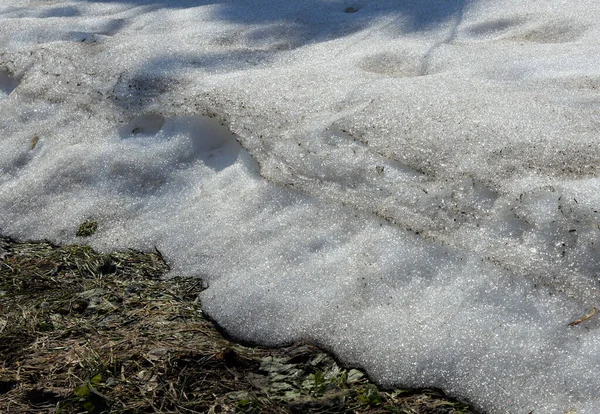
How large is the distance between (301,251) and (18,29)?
9.70 feet

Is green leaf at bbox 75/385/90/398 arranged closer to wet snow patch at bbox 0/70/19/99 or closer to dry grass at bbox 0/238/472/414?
dry grass at bbox 0/238/472/414

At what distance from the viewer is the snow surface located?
2248 mm

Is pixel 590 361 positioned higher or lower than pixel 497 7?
lower

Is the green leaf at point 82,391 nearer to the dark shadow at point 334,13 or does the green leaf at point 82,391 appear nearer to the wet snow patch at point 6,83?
the wet snow patch at point 6,83

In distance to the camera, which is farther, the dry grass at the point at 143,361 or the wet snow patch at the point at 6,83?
the wet snow patch at the point at 6,83

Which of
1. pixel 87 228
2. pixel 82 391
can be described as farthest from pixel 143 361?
pixel 87 228

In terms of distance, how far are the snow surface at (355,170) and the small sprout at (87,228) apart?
0.06m

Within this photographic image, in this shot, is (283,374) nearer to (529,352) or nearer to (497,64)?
(529,352)

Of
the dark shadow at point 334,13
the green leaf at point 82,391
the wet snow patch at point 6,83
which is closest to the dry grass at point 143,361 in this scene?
the green leaf at point 82,391

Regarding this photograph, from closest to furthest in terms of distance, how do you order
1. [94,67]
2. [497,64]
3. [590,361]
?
[590,361], [497,64], [94,67]

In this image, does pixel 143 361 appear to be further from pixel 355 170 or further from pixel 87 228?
pixel 355 170

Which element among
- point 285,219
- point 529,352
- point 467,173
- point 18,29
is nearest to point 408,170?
point 467,173

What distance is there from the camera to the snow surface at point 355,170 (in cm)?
225

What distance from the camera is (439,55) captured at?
12.0 ft
